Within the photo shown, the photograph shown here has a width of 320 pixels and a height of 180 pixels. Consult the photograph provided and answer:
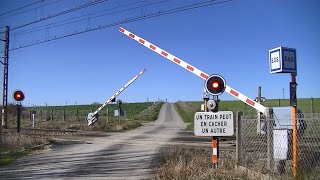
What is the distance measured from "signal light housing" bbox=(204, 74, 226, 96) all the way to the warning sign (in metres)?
0.50

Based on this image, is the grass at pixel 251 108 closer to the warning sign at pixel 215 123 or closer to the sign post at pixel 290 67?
the warning sign at pixel 215 123

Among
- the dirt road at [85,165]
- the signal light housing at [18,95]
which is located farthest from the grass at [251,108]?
the dirt road at [85,165]

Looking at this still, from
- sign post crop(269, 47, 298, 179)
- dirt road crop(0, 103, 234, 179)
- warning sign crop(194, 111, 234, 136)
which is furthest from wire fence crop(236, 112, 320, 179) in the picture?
dirt road crop(0, 103, 234, 179)

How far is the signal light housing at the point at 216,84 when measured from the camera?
10.5 meters

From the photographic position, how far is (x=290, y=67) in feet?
29.7

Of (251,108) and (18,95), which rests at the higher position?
(18,95)

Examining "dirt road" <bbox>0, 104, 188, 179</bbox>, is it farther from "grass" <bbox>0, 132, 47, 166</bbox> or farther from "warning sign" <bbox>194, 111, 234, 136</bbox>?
"warning sign" <bbox>194, 111, 234, 136</bbox>

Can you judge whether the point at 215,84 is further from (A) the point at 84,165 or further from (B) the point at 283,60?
(A) the point at 84,165

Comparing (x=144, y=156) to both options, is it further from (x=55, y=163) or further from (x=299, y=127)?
(x=299, y=127)

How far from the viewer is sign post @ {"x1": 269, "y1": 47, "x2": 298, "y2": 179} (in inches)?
351

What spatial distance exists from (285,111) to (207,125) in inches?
176

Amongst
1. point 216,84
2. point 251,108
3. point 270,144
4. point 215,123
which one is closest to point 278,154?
point 270,144

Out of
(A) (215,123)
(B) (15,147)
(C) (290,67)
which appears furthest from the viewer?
(B) (15,147)

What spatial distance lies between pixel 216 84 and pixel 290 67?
196 centimetres
